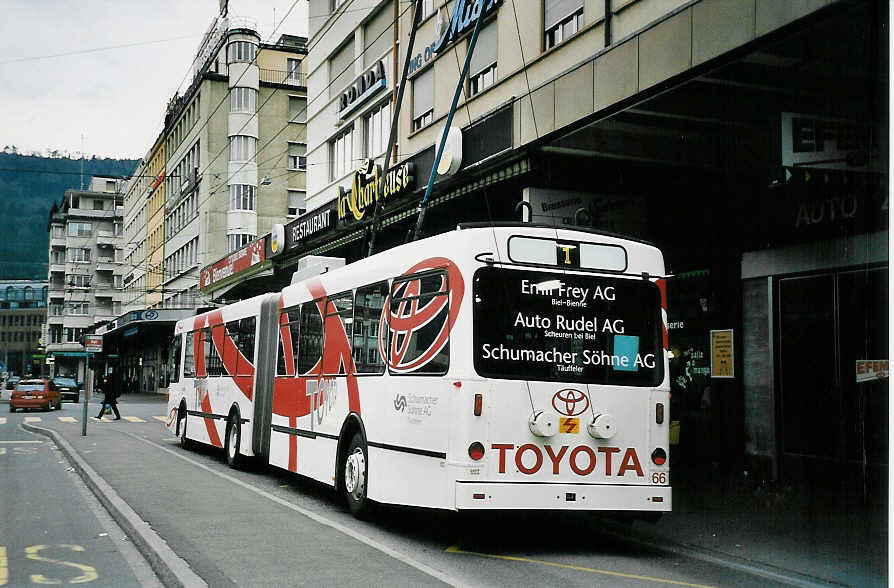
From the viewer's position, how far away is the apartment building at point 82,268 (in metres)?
107

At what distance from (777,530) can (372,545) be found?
424 cm

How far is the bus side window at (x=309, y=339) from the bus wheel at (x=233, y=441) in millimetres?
3694

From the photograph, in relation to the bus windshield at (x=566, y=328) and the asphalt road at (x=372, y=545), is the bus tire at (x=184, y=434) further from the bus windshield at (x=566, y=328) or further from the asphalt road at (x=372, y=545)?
the bus windshield at (x=566, y=328)

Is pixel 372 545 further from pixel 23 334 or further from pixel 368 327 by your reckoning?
pixel 23 334

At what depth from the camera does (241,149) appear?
5981 centimetres

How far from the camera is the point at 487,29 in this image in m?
19.8

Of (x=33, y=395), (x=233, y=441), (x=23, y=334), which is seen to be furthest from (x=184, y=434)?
(x=23, y=334)

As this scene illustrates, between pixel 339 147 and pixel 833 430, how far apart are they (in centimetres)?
2019

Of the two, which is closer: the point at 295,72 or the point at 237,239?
the point at 237,239

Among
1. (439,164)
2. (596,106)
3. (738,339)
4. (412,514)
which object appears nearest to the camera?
(412,514)

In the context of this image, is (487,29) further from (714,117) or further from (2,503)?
(2,503)

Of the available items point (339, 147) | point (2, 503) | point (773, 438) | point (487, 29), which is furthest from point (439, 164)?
point (339, 147)

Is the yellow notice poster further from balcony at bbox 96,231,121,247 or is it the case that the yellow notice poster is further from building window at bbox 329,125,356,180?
balcony at bbox 96,231,121,247

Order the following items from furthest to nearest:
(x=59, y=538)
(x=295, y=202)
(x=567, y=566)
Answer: (x=295, y=202) < (x=59, y=538) < (x=567, y=566)
